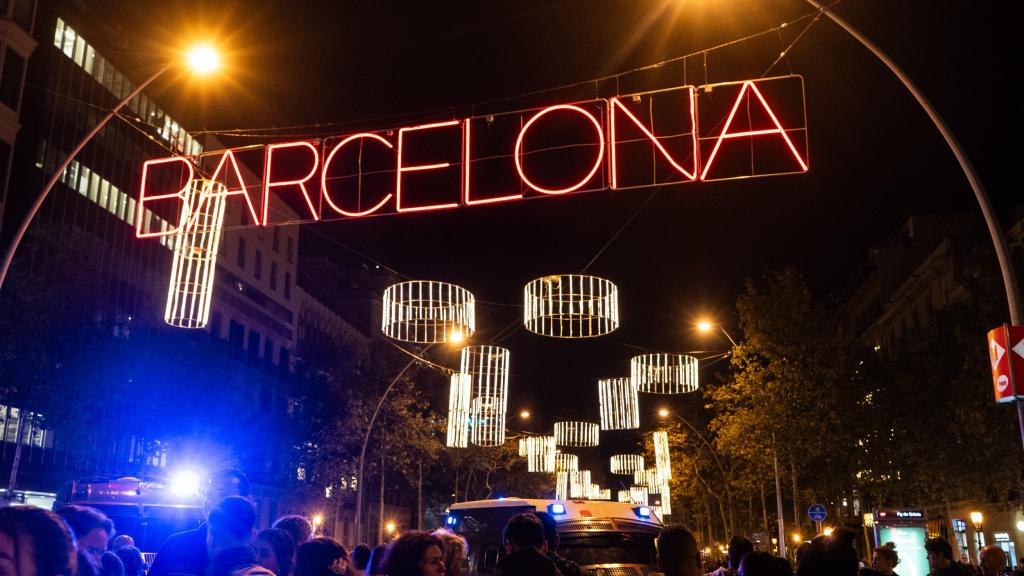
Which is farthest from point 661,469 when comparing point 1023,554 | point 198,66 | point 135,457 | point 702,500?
point 198,66

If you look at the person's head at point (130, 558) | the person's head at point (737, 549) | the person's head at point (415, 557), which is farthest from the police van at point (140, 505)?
the person's head at point (415, 557)

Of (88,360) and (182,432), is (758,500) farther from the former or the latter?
(88,360)

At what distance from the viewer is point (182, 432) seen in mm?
37875

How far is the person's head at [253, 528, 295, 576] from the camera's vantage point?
694 centimetres

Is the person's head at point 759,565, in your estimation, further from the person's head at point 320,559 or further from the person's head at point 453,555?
the person's head at point 320,559

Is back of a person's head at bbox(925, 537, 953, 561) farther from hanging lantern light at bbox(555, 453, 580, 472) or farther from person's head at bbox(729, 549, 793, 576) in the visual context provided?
Result: hanging lantern light at bbox(555, 453, 580, 472)

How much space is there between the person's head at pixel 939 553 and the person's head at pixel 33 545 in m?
9.93

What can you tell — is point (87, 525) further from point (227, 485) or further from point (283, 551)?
point (283, 551)

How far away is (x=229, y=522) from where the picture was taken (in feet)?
20.5

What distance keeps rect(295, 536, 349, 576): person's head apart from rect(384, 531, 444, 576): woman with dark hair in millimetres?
360

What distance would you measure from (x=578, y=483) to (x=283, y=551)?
225 ft

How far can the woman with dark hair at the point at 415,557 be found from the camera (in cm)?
Result: 518

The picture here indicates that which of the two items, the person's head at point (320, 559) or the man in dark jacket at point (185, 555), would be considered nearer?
the person's head at point (320, 559)

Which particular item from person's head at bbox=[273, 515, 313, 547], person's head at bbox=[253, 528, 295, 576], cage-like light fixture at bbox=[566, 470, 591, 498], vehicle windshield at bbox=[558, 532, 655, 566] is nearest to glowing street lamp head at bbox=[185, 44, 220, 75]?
vehicle windshield at bbox=[558, 532, 655, 566]
